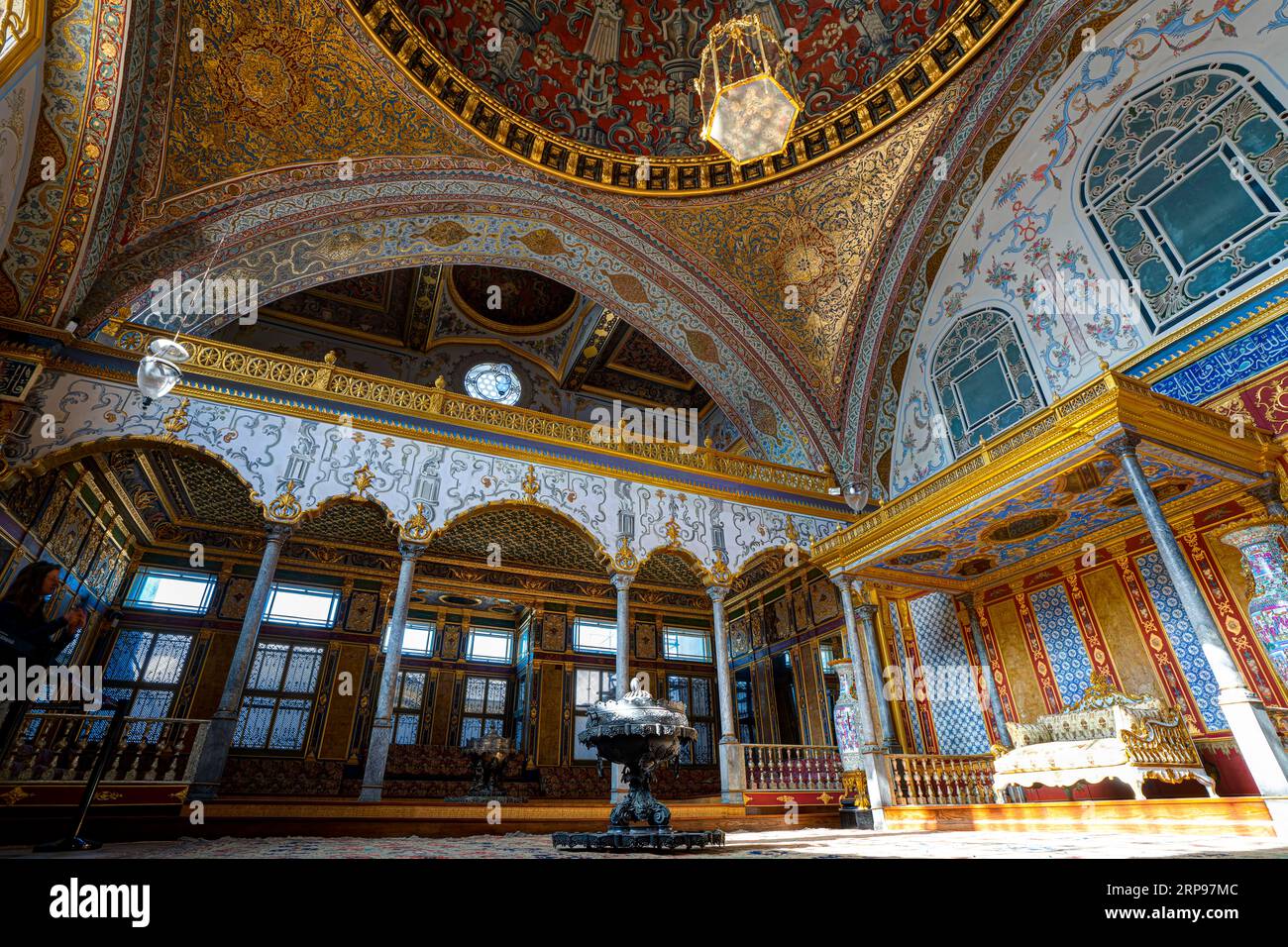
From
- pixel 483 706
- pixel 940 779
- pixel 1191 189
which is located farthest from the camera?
pixel 483 706

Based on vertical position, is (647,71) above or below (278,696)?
above

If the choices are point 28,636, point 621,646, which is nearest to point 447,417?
point 621,646

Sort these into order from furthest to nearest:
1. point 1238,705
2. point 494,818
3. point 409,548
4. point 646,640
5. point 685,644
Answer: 1. point 685,644
2. point 646,640
3. point 409,548
4. point 494,818
5. point 1238,705

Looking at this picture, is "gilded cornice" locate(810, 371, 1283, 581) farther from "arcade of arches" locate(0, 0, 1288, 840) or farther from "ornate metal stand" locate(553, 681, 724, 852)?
"ornate metal stand" locate(553, 681, 724, 852)

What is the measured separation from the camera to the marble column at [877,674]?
8953mm

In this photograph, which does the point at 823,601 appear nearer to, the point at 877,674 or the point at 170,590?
the point at 877,674

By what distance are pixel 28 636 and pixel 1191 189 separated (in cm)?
1455

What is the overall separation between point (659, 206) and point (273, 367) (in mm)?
7096

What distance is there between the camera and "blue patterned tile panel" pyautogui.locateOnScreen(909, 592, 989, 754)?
9.18 metres

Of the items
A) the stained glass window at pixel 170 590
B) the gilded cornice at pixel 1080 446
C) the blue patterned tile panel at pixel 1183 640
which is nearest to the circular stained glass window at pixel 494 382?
the stained glass window at pixel 170 590

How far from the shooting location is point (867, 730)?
852cm

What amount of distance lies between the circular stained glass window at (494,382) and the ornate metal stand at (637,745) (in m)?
10.5

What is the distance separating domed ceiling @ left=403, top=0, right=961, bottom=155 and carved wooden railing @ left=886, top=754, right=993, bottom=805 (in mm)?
10641

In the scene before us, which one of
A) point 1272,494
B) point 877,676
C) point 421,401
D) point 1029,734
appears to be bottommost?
point 1029,734
